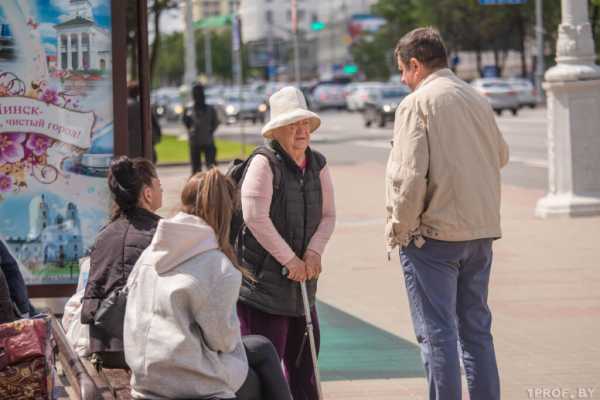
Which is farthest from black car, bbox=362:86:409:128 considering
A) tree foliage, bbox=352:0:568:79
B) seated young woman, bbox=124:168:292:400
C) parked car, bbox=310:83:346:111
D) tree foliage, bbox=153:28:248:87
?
tree foliage, bbox=153:28:248:87

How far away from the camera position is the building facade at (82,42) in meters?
8.35

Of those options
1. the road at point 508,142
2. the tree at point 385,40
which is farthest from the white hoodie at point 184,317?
the tree at point 385,40

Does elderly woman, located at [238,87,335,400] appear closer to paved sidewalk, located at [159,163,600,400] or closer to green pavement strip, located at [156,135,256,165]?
paved sidewalk, located at [159,163,600,400]

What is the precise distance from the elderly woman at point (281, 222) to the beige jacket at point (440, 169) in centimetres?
A: 44

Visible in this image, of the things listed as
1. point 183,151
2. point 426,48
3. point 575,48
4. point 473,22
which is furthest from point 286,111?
point 473,22

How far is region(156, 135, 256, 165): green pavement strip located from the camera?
32938mm

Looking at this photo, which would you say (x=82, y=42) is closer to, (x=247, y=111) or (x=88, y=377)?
(x=88, y=377)

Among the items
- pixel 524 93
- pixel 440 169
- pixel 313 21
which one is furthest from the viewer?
pixel 313 21

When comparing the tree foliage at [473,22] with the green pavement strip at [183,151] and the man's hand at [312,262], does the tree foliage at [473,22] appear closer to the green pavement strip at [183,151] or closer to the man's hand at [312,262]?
the green pavement strip at [183,151]

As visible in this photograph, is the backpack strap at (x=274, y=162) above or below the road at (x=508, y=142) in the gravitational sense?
above

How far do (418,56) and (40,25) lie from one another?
3172 mm

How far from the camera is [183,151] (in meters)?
37.5

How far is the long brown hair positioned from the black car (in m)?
44.2

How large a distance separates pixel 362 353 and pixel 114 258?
314 centimetres
